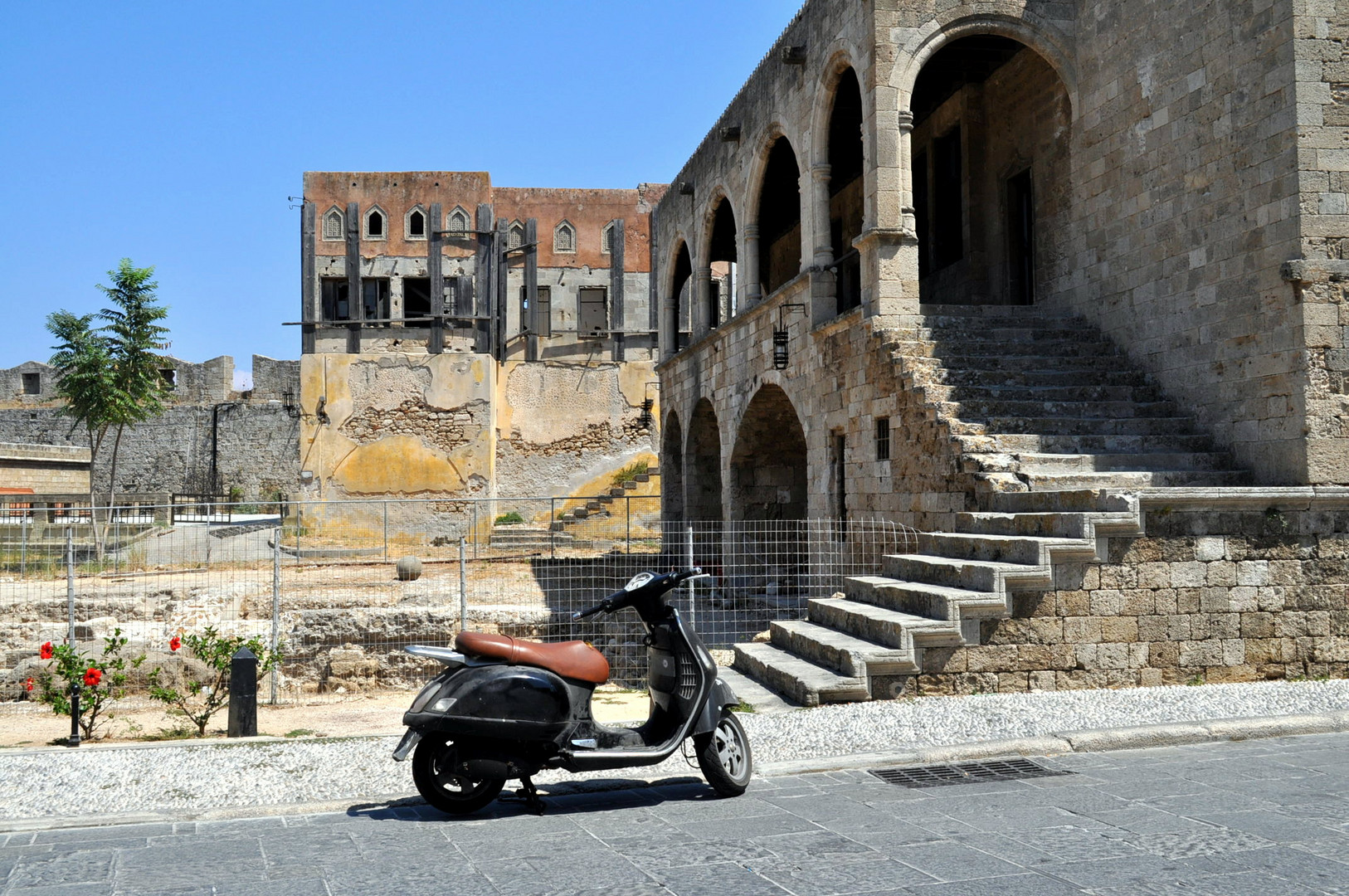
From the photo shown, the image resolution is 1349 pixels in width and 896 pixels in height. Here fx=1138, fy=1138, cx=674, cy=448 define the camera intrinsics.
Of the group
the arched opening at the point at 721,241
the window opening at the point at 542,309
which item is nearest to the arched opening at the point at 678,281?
the arched opening at the point at 721,241

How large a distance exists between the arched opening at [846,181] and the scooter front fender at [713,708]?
964cm

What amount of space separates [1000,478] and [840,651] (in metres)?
2.45

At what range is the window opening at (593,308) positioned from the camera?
3073 cm

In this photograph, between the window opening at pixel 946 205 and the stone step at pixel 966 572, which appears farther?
the window opening at pixel 946 205

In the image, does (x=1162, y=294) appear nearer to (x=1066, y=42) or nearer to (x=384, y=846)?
(x=1066, y=42)

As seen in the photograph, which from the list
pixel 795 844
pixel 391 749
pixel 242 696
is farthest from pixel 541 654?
pixel 242 696

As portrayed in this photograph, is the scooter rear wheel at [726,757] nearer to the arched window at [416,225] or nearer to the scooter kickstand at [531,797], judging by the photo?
the scooter kickstand at [531,797]

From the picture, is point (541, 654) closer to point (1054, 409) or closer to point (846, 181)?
point (1054, 409)

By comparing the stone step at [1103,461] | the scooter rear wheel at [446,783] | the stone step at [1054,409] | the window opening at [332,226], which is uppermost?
the window opening at [332,226]

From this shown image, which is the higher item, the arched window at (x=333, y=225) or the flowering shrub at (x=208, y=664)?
the arched window at (x=333, y=225)

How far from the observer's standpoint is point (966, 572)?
8000 mm

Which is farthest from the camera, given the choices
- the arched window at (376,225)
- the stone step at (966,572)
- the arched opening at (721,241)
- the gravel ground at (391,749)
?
the arched window at (376,225)

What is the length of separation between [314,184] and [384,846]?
26370 millimetres

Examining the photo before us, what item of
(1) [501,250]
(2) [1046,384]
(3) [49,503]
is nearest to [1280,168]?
(2) [1046,384]
